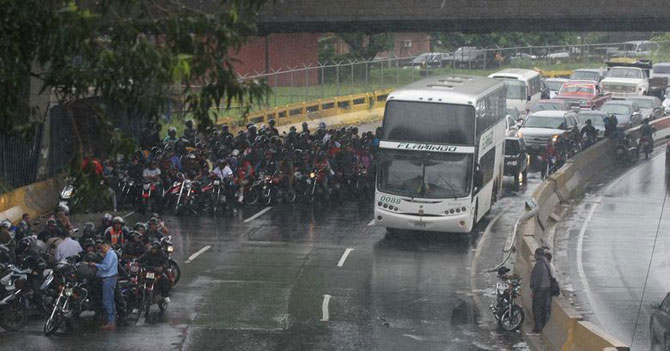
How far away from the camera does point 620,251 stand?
93.4ft

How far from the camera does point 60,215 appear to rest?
22641 mm

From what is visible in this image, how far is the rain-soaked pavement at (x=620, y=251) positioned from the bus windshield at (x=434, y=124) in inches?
140

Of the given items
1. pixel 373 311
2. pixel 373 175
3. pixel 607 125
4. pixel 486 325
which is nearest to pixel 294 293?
pixel 373 311

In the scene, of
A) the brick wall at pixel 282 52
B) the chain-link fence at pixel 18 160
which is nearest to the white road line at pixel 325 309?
the chain-link fence at pixel 18 160

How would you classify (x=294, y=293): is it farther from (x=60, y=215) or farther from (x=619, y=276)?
(x=619, y=276)

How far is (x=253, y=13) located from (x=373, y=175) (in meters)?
22.6

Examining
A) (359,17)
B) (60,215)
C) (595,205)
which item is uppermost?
(359,17)

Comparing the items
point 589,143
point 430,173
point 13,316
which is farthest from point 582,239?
point 13,316

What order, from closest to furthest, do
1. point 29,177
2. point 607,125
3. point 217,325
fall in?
1. point 217,325
2. point 29,177
3. point 607,125

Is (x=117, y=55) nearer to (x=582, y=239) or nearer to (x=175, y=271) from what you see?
(x=175, y=271)

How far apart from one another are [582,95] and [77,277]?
38.9m

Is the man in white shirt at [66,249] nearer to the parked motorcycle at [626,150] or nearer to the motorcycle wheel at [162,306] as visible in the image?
the motorcycle wheel at [162,306]

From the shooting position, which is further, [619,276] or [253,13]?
[619,276]

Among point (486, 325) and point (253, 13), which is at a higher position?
point (253, 13)
